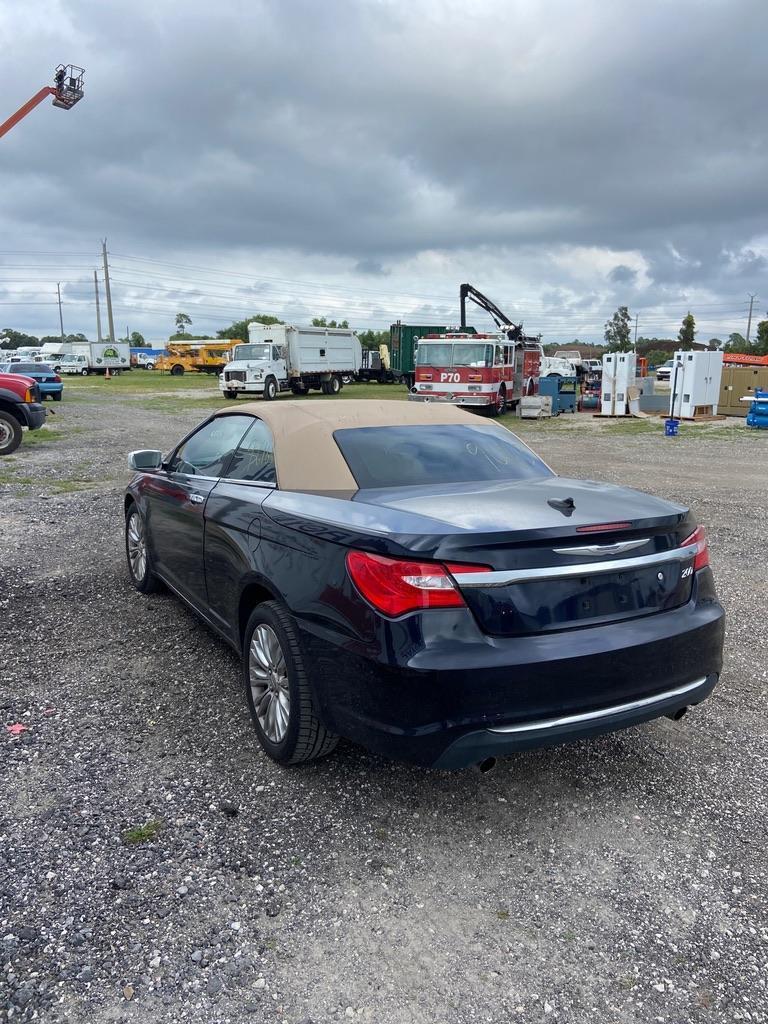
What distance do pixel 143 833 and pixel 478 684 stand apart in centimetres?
144

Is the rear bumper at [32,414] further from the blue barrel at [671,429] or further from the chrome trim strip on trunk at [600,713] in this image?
the blue barrel at [671,429]

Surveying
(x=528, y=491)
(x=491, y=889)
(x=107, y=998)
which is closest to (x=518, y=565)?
(x=528, y=491)

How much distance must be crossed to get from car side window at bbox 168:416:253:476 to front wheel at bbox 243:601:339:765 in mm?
1181

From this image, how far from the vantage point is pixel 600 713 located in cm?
274

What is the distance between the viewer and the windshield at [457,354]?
21938mm

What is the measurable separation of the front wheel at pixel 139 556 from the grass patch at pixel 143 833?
8.58 feet

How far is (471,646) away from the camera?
254 cm

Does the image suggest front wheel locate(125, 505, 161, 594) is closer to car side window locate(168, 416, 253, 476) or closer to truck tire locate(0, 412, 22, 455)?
car side window locate(168, 416, 253, 476)

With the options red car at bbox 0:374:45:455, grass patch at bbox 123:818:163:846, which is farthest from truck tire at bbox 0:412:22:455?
grass patch at bbox 123:818:163:846

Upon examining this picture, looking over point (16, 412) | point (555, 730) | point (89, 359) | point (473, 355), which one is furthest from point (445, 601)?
point (89, 359)

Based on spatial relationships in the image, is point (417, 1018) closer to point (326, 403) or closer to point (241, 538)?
Result: point (241, 538)

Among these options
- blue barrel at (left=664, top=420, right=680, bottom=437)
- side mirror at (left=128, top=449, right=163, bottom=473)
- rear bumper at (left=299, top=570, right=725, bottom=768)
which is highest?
side mirror at (left=128, top=449, right=163, bottom=473)

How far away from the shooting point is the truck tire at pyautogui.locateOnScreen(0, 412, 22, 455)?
13.9 metres

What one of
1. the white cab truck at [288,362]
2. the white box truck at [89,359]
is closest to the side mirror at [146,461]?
the white cab truck at [288,362]
